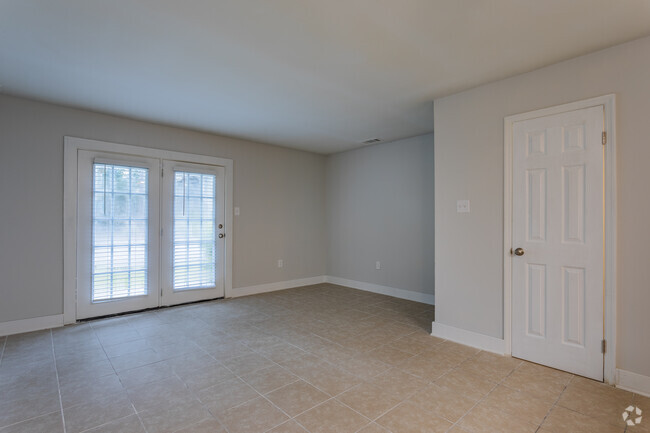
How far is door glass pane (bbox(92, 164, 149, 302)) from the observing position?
393 cm

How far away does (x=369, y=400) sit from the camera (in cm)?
216

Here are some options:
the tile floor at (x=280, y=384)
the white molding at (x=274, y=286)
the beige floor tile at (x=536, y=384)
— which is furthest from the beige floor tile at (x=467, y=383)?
the white molding at (x=274, y=286)

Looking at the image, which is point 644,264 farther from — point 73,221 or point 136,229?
point 73,221

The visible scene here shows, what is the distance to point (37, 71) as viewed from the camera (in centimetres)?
283

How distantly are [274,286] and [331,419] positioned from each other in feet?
12.4

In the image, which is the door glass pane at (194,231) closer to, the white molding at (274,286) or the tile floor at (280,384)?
the white molding at (274,286)

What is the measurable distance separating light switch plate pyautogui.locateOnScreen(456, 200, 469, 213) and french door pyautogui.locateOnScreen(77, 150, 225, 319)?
345 cm

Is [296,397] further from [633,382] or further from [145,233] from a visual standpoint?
[145,233]

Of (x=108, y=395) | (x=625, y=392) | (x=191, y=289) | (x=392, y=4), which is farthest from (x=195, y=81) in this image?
(x=625, y=392)

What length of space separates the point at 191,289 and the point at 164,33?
3476mm

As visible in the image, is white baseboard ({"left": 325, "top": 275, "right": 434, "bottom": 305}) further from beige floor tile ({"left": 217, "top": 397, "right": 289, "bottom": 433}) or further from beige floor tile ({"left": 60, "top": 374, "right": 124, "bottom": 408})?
beige floor tile ({"left": 60, "top": 374, "right": 124, "bottom": 408})

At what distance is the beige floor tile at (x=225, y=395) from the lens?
210 cm

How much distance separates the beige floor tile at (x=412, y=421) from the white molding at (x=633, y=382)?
4.81ft

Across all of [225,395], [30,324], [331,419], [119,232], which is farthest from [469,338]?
[30,324]
